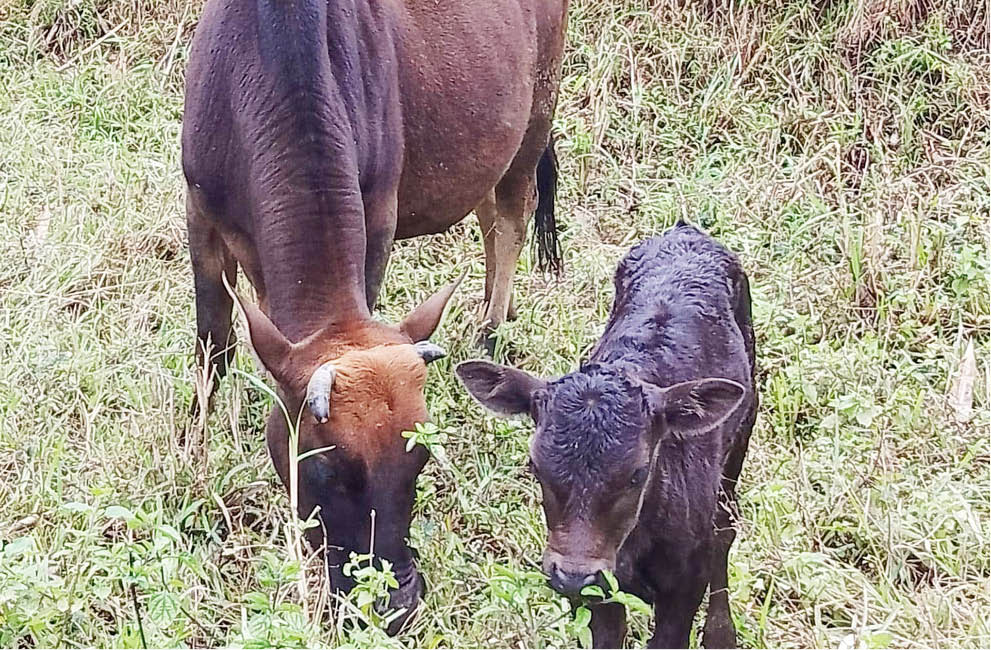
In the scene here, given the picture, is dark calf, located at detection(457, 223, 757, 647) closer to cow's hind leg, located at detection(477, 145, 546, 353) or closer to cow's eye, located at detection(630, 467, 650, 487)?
cow's eye, located at detection(630, 467, 650, 487)

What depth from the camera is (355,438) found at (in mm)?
3641

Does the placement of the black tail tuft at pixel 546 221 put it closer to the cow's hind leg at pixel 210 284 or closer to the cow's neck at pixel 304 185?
the cow's hind leg at pixel 210 284

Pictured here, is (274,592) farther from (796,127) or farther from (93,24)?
(93,24)

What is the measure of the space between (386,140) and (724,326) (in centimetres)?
150

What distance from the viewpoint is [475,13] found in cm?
568

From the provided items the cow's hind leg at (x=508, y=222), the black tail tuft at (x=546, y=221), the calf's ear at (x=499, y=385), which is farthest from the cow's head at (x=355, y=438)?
the black tail tuft at (x=546, y=221)

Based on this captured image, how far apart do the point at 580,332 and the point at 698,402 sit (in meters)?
2.58

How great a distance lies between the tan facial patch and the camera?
3646 millimetres

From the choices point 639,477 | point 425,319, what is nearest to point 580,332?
point 425,319

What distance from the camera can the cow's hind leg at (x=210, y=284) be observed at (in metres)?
4.74

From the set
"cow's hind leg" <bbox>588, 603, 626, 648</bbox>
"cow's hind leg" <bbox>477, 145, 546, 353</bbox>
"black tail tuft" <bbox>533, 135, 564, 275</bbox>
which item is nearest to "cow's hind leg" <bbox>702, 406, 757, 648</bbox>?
"cow's hind leg" <bbox>588, 603, 626, 648</bbox>

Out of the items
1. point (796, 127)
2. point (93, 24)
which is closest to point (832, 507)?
point (796, 127)

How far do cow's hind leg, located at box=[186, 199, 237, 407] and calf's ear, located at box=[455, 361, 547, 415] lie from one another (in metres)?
1.48

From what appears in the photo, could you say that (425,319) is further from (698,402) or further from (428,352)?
(698,402)
